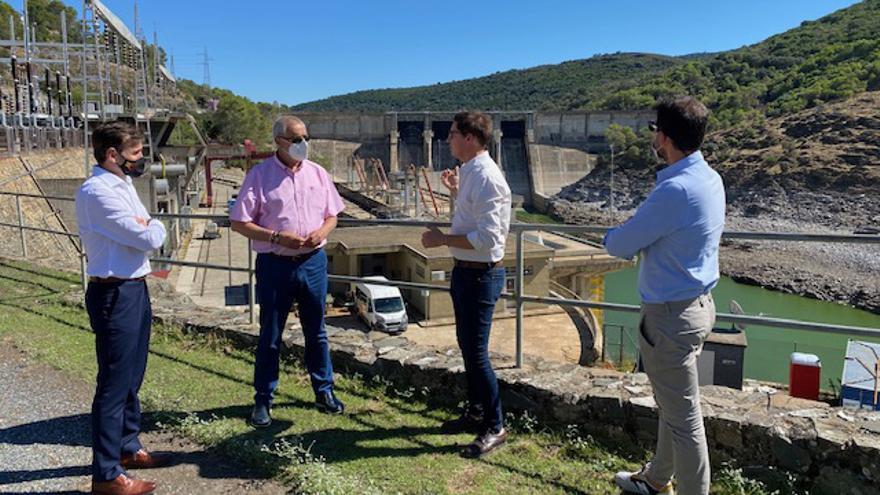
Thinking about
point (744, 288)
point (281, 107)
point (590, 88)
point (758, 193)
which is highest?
point (590, 88)

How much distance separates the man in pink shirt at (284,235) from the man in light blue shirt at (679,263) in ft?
5.66

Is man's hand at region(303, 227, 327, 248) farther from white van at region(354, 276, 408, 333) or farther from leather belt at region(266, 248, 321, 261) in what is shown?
white van at region(354, 276, 408, 333)

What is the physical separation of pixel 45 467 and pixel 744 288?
4081cm

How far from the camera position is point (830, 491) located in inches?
113

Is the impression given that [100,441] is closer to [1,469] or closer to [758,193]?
[1,469]

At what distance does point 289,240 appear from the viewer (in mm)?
3447

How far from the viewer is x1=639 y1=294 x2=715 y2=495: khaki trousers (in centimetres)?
244

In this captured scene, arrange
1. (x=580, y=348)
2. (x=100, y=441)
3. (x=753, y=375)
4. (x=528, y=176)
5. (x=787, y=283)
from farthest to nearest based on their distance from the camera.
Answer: (x=528, y=176) < (x=787, y=283) < (x=753, y=375) < (x=580, y=348) < (x=100, y=441)

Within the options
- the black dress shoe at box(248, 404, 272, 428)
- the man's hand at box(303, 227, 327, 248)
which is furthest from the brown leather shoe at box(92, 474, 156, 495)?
the man's hand at box(303, 227, 327, 248)

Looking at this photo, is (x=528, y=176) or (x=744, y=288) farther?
(x=528, y=176)

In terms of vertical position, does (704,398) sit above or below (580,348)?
above

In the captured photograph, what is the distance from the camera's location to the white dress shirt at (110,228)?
9.28 feet

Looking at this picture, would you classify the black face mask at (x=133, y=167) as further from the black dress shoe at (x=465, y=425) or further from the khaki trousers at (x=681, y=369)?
the khaki trousers at (x=681, y=369)

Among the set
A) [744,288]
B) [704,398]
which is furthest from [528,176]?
[704,398]
